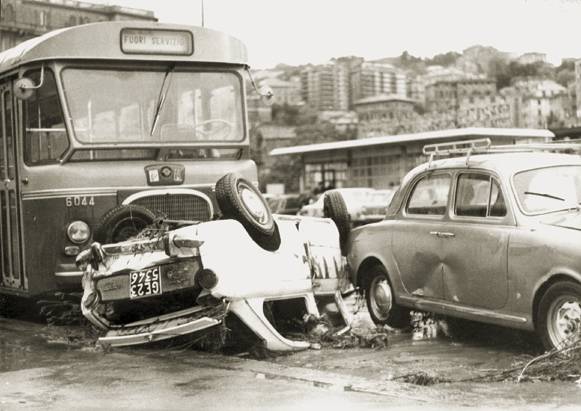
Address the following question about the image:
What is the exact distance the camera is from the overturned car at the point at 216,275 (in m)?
8.74

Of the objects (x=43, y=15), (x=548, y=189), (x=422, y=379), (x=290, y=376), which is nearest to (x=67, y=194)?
(x=290, y=376)

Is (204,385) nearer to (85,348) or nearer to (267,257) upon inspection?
(267,257)

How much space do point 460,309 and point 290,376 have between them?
221 centimetres

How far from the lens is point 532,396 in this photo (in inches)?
261

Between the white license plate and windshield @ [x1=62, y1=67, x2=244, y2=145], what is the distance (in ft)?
7.80

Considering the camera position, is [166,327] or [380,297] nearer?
[166,327]

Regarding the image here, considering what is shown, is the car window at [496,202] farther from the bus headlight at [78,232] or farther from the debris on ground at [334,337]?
the bus headlight at [78,232]

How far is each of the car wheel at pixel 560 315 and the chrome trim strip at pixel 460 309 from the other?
0.26 m

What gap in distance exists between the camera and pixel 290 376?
25.3 ft

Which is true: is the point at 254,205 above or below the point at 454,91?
below

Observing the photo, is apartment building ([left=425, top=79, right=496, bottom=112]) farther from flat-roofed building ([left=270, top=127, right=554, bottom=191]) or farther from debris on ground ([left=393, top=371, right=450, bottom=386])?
debris on ground ([left=393, top=371, right=450, bottom=386])

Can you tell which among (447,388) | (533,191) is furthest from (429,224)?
(447,388)

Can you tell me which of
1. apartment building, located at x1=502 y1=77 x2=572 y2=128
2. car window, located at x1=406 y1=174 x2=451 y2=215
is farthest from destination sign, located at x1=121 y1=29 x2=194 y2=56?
apartment building, located at x1=502 y1=77 x2=572 y2=128

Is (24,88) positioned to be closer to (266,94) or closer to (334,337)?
(266,94)
